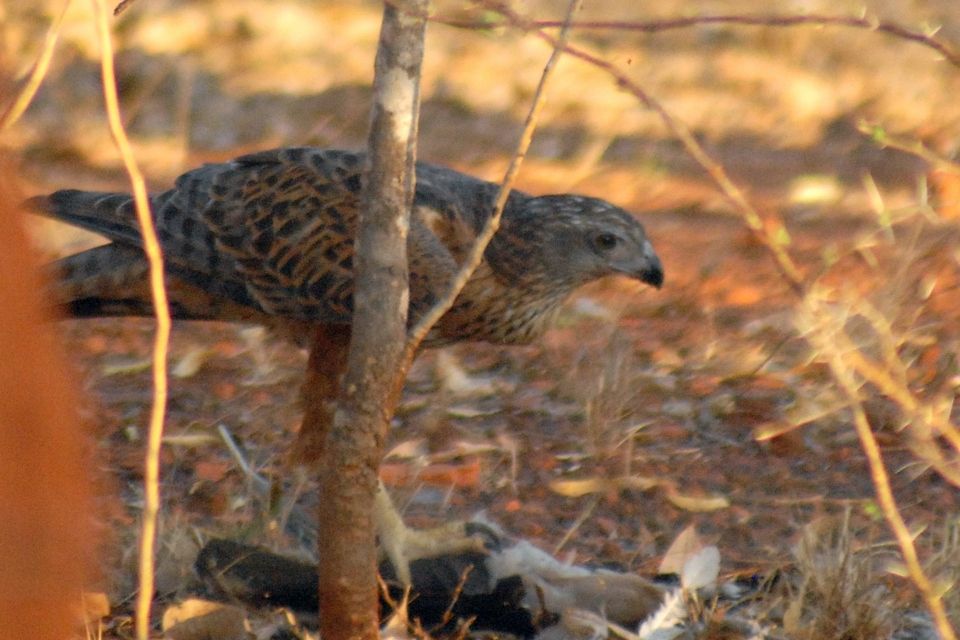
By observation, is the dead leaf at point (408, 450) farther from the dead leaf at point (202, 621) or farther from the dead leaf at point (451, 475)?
the dead leaf at point (202, 621)

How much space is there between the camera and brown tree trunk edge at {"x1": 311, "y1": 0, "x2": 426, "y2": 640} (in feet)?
10.4

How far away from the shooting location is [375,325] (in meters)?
3.22

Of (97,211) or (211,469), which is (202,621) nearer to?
(211,469)

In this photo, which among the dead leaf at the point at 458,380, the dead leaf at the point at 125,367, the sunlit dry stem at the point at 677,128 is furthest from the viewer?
the dead leaf at the point at 125,367

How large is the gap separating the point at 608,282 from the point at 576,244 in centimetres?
196

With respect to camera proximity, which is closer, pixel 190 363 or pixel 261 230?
pixel 261 230

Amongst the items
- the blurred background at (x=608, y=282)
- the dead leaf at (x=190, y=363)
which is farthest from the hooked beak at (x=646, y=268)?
the dead leaf at (x=190, y=363)

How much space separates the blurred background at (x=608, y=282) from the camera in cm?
531

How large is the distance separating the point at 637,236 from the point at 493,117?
3774 mm

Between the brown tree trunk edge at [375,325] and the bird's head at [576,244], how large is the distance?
242 centimetres

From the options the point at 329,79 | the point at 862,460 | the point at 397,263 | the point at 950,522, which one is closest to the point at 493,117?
the point at 329,79

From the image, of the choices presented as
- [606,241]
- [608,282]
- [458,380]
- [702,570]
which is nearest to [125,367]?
[458,380]

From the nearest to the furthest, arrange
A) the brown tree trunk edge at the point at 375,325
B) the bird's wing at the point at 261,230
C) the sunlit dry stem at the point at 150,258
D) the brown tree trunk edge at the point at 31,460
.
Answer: the brown tree trunk edge at the point at 31,460
the sunlit dry stem at the point at 150,258
the brown tree trunk edge at the point at 375,325
the bird's wing at the point at 261,230

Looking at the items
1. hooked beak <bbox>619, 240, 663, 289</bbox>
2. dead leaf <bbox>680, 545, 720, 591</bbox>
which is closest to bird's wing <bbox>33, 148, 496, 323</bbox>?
hooked beak <bbox>619, 240, 663, 289</bbox>
